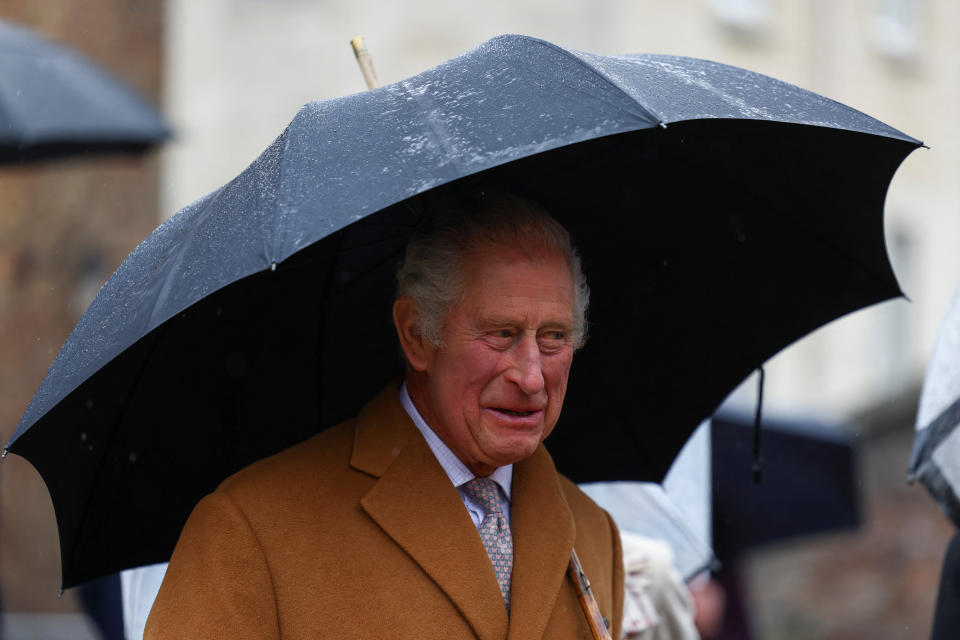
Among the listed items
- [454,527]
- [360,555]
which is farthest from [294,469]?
[454,527]

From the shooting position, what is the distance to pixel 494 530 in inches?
118

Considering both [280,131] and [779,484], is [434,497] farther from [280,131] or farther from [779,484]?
[280,131]

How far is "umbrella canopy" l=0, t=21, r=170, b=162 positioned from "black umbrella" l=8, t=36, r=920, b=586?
3.21m

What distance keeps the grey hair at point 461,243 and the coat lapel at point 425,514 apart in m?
0.23

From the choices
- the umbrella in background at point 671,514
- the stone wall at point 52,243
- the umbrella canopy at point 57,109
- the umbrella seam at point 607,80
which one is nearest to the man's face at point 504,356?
the umbrella seam at point 607,80

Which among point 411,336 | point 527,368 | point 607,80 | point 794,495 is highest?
point 607,80

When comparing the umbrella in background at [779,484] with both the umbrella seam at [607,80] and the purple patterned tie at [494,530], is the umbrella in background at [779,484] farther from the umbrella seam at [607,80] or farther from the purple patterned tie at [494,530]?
the umbrella seam at [607,80]

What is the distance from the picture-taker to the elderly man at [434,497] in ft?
8.82

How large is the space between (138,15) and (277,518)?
10.8m

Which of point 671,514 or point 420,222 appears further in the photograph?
point 671,514

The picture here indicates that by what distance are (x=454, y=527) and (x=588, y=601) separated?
0.35m

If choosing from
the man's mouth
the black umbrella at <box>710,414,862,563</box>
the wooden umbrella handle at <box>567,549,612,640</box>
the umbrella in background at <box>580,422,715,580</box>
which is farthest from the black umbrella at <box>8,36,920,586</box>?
the black umbrella at <box>710,414,862,563</box>

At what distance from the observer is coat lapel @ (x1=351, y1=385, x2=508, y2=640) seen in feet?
9.15

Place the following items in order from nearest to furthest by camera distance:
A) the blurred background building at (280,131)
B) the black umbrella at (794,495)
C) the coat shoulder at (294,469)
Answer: the coat shoulder at (294,469)
the black umbrella at (794,495)
the blurred background building at (280,131)
